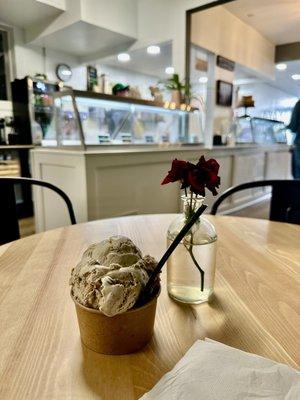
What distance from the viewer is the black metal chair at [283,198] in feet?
4.67

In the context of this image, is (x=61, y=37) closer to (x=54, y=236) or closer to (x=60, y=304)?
(x=54, y=236)

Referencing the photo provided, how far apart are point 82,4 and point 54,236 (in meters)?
3.61

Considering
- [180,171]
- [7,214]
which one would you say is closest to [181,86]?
[7,214]

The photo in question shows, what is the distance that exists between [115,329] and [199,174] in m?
0.29

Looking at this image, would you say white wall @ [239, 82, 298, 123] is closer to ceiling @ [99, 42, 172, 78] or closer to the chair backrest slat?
ceiling @ [99, 42, 172, 78]

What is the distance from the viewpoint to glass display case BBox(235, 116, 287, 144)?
17.2 feet

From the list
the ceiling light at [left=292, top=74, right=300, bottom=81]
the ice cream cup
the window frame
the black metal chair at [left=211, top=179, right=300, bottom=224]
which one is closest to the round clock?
the window frame

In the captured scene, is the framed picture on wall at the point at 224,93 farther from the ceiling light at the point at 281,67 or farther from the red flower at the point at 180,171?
the red flower at the point at 180,171

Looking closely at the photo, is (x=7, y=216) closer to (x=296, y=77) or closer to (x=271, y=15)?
(x=271, y=15)

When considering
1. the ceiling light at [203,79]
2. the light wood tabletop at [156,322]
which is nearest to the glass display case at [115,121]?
the ceiling light at [203,79]

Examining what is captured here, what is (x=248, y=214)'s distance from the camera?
448 cm

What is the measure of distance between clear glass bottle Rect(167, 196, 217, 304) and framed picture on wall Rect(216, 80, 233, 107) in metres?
4.13

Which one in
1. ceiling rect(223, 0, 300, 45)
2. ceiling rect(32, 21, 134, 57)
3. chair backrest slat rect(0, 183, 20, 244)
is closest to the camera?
chair backrest slat rect(0, 183, 20, 244)

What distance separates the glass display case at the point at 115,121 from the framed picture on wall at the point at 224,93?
781mm
